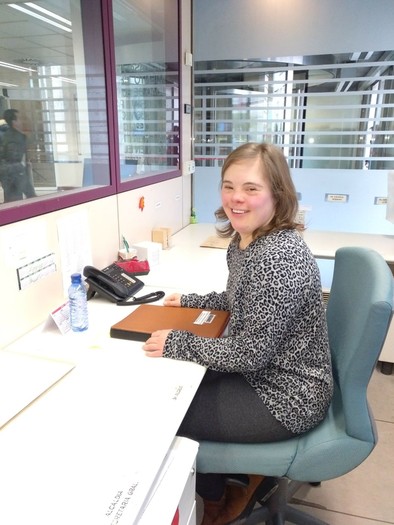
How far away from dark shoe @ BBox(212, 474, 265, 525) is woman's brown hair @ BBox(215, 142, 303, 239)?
2.81 ft

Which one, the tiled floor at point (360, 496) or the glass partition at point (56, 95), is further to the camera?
the glass partition at point (56, 95)

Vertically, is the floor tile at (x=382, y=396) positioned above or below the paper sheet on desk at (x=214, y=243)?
below

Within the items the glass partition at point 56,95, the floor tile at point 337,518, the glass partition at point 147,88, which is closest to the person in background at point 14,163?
the glass partition at point 56,95

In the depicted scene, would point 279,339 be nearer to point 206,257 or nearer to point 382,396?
point 206,257

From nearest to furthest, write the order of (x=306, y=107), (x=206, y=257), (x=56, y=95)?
(x=56, y=95), (x=206, y=257), (x=306, y=107)

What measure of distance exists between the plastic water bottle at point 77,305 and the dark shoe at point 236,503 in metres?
0.75

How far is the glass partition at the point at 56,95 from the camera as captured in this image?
171 centimetres

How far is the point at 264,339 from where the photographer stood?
3.35ft

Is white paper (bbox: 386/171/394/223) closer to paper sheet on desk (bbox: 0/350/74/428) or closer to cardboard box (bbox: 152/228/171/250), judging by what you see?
cardboard box (bbox: 152/228/171/250)

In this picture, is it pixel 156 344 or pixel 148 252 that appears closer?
pixel 156 344

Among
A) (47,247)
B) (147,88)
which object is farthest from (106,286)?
(147,88)

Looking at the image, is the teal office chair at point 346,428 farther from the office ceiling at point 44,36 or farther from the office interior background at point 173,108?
the office ceiling at point 44,36

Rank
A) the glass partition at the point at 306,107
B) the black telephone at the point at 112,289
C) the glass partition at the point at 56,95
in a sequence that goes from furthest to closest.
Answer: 1. the glass partition at the point at 306,107
2. the glass partition at the point at 56,95
3. the black telephone at the point at 112,289

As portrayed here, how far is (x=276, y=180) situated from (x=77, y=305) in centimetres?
74
